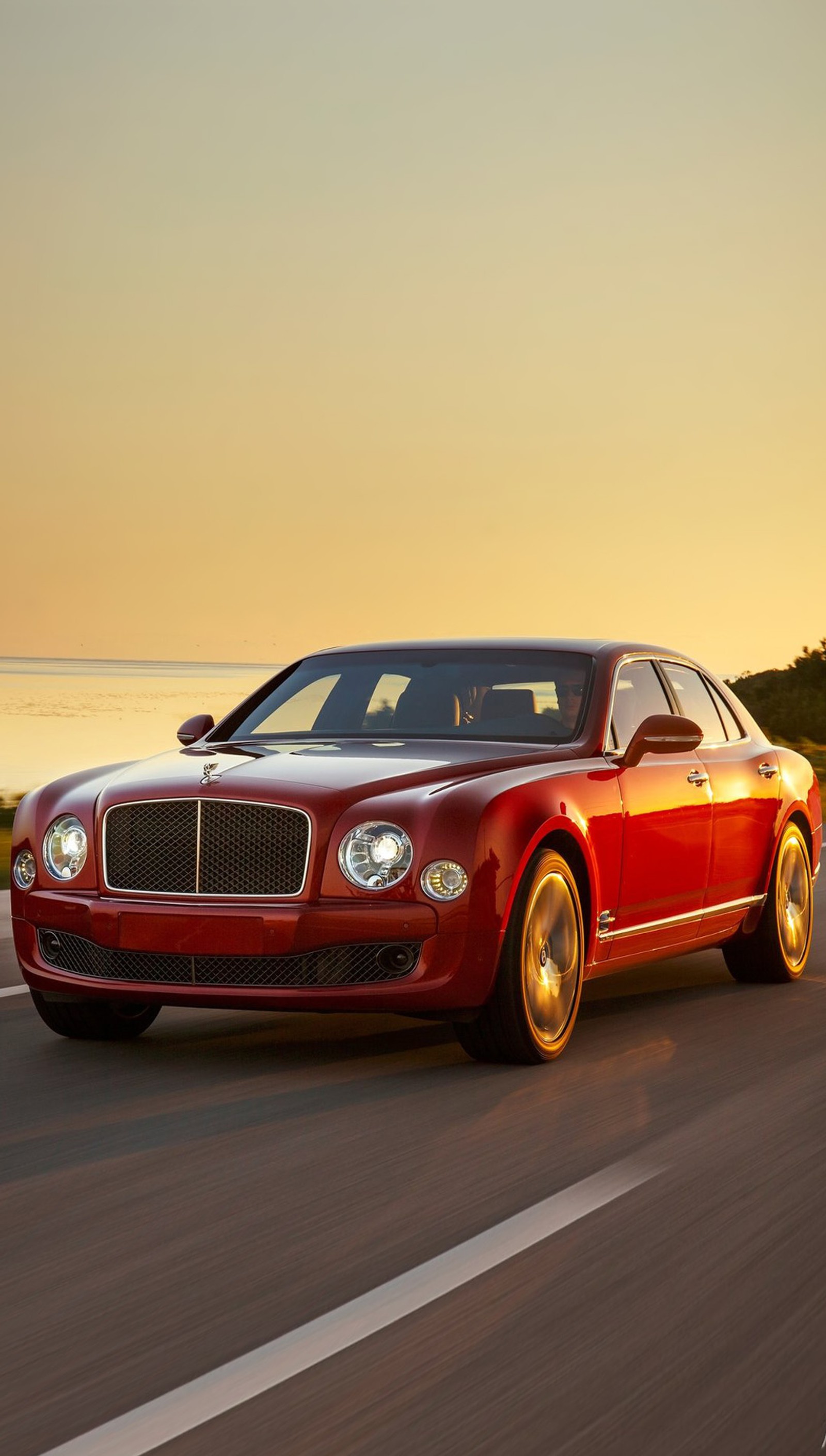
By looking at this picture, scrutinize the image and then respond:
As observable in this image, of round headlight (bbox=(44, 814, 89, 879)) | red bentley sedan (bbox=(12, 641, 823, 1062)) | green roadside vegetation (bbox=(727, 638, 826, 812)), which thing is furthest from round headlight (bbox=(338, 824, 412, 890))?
green roadside vegetation (bbox=(727, 638, 826, 812))

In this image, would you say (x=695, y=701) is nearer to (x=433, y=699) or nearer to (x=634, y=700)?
(x=634, y=700)

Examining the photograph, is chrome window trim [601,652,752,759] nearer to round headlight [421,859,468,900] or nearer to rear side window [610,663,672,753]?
rear side window [610,663,672,753]

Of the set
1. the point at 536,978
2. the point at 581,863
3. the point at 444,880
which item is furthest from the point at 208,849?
the point at 581,863

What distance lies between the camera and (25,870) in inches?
282

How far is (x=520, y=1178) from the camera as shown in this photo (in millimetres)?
5078

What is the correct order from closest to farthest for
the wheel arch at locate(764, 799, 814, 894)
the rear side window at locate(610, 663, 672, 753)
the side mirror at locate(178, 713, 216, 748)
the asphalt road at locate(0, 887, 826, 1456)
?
the asphalt road at locate(0, 887, 826, 1456) < the rear side window at locate(610, 663, 672, 753) < the side mirror at locate(178, 713, 216, 748) < the wheel arch at locate(764, 799, 814, 894)

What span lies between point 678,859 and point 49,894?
8.84ft

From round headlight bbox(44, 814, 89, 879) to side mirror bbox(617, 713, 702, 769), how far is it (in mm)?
2225

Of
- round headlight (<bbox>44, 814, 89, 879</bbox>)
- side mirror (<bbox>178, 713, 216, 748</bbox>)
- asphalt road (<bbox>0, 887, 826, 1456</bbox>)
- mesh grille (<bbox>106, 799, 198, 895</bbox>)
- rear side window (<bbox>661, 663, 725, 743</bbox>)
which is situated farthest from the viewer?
rear side window (<bbox>661, 663, 725, 743</bbox>)

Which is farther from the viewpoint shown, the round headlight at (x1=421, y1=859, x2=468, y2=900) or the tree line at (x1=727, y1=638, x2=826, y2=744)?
the tree line at (x1=727, y1=638, x2=826, y2=744)

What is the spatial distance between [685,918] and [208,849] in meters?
2.44

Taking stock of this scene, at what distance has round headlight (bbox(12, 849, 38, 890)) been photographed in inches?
279

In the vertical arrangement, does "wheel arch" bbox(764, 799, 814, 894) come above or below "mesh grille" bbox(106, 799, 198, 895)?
below

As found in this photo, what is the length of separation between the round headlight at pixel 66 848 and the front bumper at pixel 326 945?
473 mm
